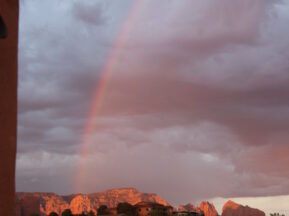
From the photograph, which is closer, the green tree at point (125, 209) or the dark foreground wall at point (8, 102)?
the dark foreground wall at point (8, 102)

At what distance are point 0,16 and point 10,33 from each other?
0.50 m

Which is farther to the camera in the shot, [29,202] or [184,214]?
[29,202]

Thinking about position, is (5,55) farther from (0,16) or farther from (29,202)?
(29,202)

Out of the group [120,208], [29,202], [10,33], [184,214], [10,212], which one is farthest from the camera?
[29,202]

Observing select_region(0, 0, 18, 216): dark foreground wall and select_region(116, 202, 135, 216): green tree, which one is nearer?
select_region(0, 0, 18, 216): dark foreground wall

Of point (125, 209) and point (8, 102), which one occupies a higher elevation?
point (125, 209)

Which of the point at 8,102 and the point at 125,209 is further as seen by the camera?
the point at 125,209

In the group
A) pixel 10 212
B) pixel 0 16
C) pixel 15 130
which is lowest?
pixel 10 212

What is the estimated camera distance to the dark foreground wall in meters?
9.55

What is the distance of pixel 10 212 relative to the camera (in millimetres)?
9531

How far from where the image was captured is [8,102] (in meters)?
9.97

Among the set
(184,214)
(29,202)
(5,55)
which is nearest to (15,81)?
(5,55)

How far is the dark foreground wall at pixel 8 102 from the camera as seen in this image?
9555 mm

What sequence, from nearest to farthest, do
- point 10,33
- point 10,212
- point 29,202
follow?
point 10,212
point 10,33
point 29,202
